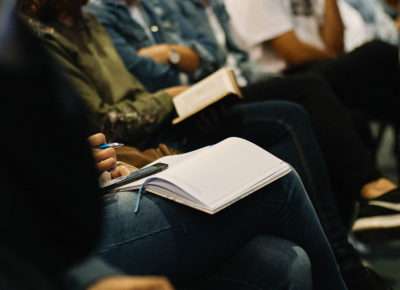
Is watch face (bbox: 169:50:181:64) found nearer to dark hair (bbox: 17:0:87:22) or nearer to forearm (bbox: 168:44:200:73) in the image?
forearm (bbox: 168:44:200:73)

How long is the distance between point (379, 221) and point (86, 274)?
92 centimetres

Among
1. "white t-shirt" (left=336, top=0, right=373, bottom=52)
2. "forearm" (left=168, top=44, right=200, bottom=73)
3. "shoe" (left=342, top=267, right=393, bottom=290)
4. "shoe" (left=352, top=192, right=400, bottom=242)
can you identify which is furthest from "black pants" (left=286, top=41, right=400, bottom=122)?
"shoe" (left=342, top=267, right=393, bottom=290)

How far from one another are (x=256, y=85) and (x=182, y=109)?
38cm

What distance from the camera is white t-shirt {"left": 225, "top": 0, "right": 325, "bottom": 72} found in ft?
6.42

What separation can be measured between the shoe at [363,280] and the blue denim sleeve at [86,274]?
0.70 m

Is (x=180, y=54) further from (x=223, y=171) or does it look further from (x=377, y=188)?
(x=223, y=171)

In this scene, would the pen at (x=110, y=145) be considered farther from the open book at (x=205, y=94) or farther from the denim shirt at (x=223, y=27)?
the denim shirt at (x=223, y=27)

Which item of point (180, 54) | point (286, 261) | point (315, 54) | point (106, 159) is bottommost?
point (315, 54)

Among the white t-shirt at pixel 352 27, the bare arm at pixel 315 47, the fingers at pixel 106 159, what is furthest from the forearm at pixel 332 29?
the fingers at pixel 106 159

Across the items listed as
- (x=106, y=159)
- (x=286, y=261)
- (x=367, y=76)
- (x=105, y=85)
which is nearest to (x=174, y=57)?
(x=105, y=85)

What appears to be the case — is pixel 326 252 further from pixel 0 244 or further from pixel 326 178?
pixel 0 244

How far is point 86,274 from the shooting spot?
1.64 feet

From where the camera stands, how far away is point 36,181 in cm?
41

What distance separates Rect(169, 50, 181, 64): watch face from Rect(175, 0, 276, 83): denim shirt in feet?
0.96
